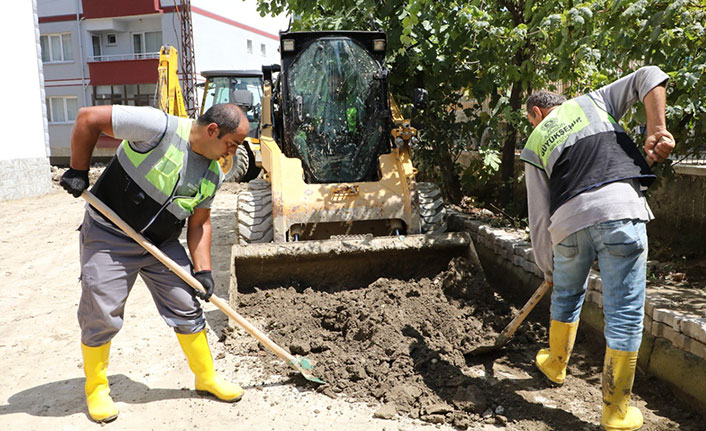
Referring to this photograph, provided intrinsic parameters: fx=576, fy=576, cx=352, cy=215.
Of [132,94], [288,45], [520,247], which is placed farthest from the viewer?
[132,94]

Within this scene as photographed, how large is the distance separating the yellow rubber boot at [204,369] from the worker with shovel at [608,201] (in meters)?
2.06

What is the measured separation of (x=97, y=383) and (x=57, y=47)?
83.6ft

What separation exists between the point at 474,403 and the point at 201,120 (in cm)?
223

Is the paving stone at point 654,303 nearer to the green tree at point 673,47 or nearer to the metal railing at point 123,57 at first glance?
→ the green tree at point 673,47

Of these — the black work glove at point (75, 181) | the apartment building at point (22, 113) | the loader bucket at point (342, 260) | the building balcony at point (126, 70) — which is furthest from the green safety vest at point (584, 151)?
the building balcony at point (126, 70)

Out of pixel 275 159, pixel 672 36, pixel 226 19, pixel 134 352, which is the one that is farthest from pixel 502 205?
pixel 226 19

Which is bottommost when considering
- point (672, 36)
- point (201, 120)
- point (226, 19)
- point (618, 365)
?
point (618, 365)

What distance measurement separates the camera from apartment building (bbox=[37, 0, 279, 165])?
23094mm

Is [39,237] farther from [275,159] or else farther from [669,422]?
[669,422]

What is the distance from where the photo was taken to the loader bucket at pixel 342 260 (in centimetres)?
487

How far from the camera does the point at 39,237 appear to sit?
328 inches

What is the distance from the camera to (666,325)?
3.46 metres

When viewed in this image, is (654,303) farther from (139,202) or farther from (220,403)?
(139,202)

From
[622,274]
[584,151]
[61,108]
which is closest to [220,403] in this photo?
[622,274]
